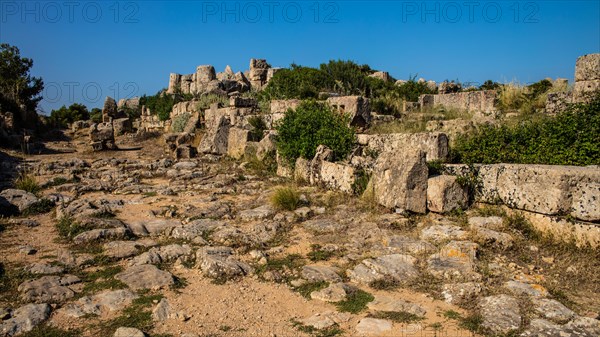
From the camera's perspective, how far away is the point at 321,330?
3.78m

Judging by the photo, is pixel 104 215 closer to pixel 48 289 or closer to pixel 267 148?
pixel 48 289

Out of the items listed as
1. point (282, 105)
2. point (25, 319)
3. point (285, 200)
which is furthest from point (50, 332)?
point (282, 105)

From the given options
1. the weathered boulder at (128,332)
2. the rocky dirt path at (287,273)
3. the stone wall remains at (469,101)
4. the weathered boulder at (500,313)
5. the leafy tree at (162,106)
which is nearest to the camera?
the weathered boulder at (128,332)

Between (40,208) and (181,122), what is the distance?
12.3 m

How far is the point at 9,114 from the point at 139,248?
652 inches

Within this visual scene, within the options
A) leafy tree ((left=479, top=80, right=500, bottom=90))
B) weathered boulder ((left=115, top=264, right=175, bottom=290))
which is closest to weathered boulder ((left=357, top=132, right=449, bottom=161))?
weathered boulder ((left=115, top=264, right=175, bottom=290))

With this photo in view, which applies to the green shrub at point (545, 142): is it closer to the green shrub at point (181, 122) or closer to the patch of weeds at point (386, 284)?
the patch of weeds at point (386, 284)

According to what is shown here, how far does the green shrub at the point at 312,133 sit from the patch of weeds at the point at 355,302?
5150mm

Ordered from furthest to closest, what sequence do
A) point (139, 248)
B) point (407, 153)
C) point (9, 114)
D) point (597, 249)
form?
point (9, 114) < point (407, 153) < point (139, 248) < point (597, 249)

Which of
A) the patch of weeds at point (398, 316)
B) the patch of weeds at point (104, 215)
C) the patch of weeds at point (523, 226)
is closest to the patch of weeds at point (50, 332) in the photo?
the patch of weeds at point (398, 316)

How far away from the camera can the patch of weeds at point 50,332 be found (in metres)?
3.65

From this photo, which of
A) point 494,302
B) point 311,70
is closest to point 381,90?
point 311,70

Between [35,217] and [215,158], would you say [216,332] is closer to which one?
[35,217]

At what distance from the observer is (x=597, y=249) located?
5.00 metres
